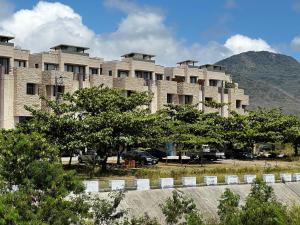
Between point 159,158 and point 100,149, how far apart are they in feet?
55.3

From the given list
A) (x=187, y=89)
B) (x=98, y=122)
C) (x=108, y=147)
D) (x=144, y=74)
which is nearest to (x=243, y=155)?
(x=187, y=89)

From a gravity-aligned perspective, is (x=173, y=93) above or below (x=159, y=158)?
above

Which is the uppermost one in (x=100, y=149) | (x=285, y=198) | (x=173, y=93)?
(x=173, y=93)

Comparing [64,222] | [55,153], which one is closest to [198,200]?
[55,153]

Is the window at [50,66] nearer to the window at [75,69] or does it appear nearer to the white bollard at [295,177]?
the window at [75,69]

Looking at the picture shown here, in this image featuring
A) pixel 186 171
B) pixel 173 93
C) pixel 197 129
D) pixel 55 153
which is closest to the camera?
pixel 55 153

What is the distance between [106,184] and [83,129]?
8650 mm

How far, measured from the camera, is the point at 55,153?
2639cm

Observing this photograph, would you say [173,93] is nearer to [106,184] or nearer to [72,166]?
[72,166]

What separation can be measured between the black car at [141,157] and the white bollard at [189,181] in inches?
527

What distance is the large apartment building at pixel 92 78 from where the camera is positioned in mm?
60312

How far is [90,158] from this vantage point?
54.6m

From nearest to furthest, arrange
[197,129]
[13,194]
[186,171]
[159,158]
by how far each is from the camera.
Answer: [13,194], [186,171], [197,129], [159,158]

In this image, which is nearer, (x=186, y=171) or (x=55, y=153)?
(x=55, y=153)
